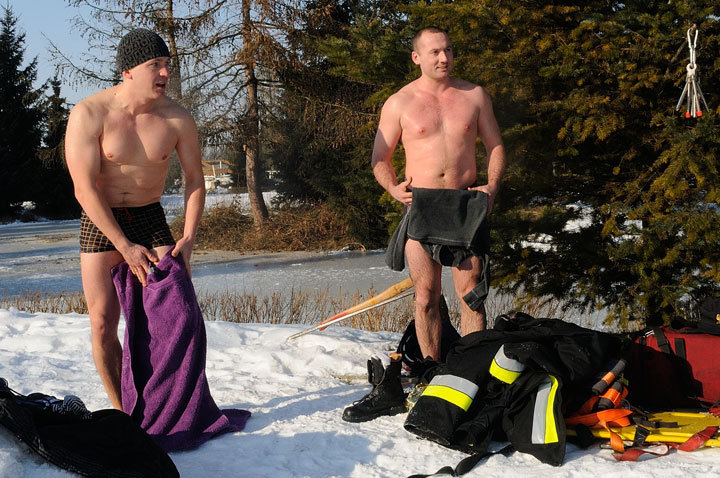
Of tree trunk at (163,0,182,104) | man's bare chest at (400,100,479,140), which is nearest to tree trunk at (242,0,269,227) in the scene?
tree trunk at (163,0,182,104)

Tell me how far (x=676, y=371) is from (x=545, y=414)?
3.55 ft

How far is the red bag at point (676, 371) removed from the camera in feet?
11.7

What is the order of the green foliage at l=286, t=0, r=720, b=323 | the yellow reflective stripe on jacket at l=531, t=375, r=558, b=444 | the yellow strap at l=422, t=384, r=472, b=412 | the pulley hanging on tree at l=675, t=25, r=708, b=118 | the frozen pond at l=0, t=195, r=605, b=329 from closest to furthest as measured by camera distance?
the yellow reflective stripe on jacket at l=531, t=375, r=558, b=444, the yellow strap at l=422, t=384, r=472, b=412, the pulley hanging on tree at l=675, t=25, r=708, b=118, the green foliage at l=286, t=0, r=720, b=323, the frozen pond at l=0, t=195, r=605, b=329

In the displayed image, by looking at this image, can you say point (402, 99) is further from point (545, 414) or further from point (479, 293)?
point (545, 414)

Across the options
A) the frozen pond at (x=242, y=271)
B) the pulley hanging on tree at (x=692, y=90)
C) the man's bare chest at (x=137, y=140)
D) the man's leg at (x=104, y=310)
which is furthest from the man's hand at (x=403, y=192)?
the frozen pond at (x=242, y=271)

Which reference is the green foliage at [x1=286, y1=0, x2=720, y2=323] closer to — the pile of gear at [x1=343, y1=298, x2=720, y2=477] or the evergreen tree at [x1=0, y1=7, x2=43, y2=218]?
the pile of gear at [x1=343, y1=298, x2=720, y2=477]

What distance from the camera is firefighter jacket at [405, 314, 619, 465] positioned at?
9.62 ft

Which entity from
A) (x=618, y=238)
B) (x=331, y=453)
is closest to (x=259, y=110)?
(x=618, y=238)

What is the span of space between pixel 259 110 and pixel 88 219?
13.4 meters

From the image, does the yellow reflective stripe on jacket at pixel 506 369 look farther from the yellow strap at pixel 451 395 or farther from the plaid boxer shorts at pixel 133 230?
the plaid boxer shorts at pixel 133 230

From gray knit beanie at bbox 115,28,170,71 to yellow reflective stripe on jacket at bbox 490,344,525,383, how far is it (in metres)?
2.05

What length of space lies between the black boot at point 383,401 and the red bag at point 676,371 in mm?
1174

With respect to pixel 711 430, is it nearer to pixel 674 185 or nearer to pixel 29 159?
pixel 674 185

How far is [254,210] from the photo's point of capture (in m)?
16.2
